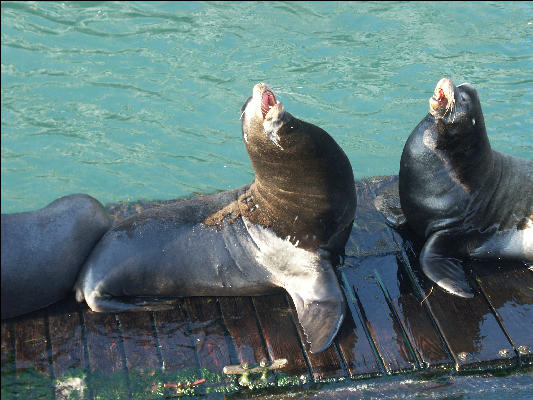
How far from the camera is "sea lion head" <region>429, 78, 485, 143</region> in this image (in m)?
5.70

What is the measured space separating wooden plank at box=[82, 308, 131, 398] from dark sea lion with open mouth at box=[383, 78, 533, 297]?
256 centimetres

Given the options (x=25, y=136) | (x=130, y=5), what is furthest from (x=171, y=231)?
(x=130, y=5)

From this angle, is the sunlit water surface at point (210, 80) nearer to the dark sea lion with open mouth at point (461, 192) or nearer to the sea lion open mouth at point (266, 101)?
the dark sea lion with open mouth at point (461, 192)

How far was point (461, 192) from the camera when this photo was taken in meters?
6.01

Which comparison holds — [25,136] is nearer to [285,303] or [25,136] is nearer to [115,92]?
[115,92]

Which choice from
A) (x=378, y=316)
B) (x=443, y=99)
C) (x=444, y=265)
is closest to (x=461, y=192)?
(x=444, y=265)

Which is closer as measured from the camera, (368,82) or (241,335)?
(241,335)

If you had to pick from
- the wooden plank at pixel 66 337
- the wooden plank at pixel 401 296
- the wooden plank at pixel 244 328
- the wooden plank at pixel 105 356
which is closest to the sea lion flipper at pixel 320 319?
the wooden plank at pixel 244 328

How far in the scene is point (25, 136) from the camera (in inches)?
359

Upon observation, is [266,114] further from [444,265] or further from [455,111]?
[444,265]

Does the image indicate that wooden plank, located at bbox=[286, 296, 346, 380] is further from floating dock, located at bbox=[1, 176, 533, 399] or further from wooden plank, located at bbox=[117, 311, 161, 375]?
wooden plank, located at bbox=[117, 311, 161, 375]

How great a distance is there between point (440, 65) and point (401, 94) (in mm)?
902

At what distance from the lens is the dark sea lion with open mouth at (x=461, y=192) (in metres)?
5.82

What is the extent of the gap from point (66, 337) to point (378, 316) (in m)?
2.43
